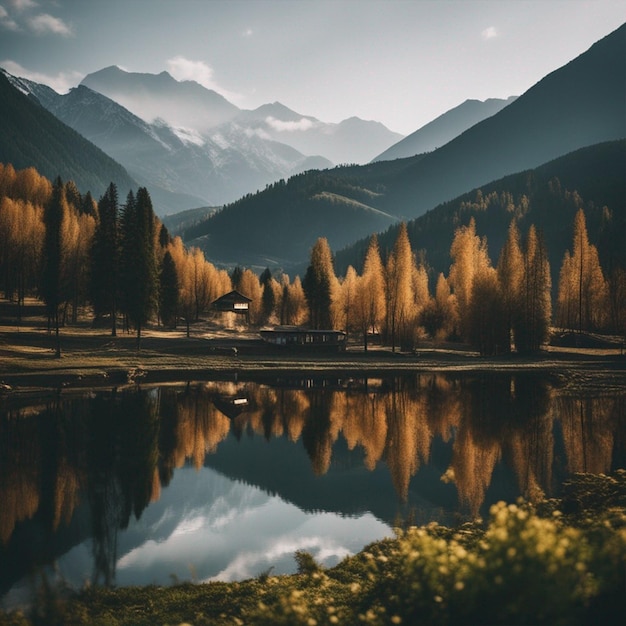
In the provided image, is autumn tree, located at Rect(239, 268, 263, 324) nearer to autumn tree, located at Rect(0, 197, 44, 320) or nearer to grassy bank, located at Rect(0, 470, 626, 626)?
autumn tree, located at Rect(0, 197, 44, 320)

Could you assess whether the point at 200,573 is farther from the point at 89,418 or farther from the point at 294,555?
the point at 89,418

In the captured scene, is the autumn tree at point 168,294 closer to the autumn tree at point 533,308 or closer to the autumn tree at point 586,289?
the autumn tree at point 533,308

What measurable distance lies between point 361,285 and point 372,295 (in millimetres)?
5493

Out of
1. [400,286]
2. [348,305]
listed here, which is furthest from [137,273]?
[400,286]

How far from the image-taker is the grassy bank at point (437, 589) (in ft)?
27.8

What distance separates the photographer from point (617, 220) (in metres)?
186

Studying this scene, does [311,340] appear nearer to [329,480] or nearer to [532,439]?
[532,439]

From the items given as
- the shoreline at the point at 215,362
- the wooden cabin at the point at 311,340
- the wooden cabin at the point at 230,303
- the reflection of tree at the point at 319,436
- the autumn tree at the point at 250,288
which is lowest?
the reflection of tree at the point at 319,436

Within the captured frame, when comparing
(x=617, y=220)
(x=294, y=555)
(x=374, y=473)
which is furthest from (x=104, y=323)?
(x=617, y=220)

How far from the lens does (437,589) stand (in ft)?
32.4

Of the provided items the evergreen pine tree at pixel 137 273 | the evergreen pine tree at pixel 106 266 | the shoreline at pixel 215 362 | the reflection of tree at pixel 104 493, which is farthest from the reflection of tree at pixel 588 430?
the evergreen pine tree at pixel 106 266

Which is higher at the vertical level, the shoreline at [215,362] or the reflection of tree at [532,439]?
the shoreline at [215,362]

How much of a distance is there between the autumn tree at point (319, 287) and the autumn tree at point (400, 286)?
638 inches

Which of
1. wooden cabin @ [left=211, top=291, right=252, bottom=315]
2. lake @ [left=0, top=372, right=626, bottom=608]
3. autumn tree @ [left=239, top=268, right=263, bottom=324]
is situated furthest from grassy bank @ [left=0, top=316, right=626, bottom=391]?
autumn tree @ [left=239, top=268, right=263, bottom=324]
